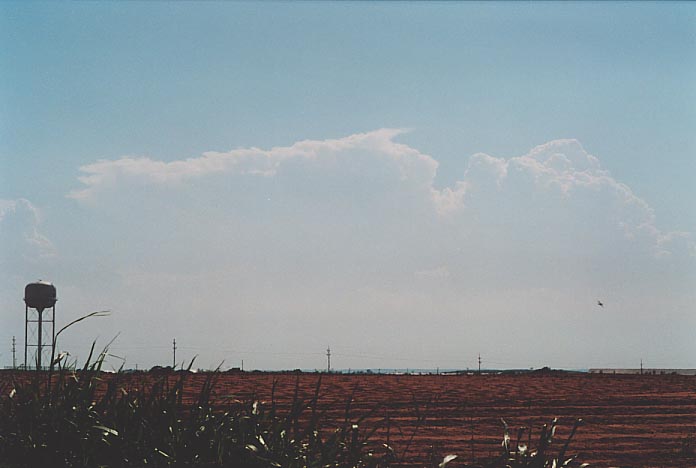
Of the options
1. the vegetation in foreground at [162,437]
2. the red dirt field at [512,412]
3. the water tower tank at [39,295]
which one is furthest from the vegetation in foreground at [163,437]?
the water tower tank at [39,295]

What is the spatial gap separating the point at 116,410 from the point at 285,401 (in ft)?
51.7

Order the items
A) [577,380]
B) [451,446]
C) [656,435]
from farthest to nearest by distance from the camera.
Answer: [577,380] < [656,435] < [451,446]

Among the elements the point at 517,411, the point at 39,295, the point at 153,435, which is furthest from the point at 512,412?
the point at 39,295

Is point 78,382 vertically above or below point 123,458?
above

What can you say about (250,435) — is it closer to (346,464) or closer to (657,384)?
(346,464)

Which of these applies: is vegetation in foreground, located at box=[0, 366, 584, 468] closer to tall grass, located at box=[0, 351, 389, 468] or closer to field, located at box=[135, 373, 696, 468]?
tall grass, located at box=[0, 351, 389, 468]

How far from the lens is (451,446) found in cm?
1638

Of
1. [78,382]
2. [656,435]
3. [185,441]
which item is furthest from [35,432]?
[656,435]

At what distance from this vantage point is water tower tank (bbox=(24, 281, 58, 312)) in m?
46.8

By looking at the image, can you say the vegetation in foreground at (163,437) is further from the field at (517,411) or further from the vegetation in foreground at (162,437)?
the field at (517,411)

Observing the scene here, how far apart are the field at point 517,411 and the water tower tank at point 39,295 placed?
1835cm

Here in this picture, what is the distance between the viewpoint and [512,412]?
2323 centimetres

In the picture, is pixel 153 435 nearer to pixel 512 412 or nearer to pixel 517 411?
pixel 512 412

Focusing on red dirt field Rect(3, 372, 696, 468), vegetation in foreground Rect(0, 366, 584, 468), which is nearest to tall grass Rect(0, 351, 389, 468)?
vegetation in foreground Rect(0, 366, 584, 468)
